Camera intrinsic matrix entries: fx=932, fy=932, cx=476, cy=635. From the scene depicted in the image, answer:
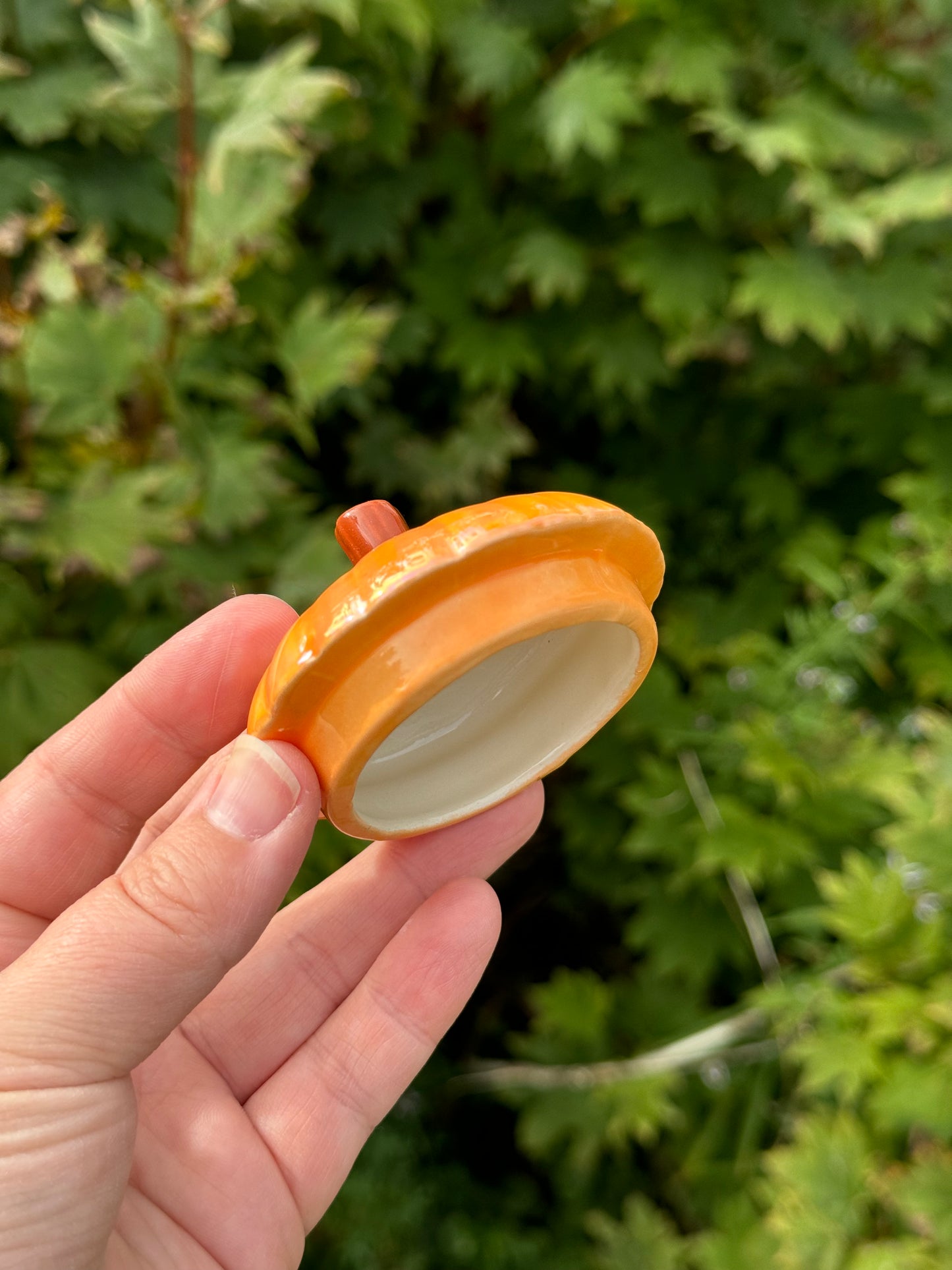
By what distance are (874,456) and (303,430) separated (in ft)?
3.77

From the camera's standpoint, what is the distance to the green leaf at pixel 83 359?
3.96 feet

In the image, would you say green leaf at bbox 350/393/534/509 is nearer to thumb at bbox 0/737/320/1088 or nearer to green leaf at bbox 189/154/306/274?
green leaf at bbox 189/154/306/274

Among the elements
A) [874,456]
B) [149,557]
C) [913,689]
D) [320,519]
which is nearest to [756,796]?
[913,689]

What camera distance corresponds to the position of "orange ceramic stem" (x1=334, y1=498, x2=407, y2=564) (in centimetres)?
80

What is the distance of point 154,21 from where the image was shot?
1146 mm

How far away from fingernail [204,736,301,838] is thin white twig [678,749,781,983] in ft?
3.20

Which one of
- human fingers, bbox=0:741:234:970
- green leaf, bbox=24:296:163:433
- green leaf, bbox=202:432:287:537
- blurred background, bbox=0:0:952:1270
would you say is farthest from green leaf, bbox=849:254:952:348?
human fingers, bbox=0:741:234:970

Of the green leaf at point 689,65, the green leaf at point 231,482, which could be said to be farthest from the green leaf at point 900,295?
the green leaf at point 231,482

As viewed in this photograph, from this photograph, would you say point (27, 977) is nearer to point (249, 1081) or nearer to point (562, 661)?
point (249, 1081)

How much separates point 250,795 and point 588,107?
1197mm

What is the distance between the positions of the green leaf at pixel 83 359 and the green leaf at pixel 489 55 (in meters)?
0.66

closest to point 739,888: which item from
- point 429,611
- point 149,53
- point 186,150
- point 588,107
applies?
point 429,611

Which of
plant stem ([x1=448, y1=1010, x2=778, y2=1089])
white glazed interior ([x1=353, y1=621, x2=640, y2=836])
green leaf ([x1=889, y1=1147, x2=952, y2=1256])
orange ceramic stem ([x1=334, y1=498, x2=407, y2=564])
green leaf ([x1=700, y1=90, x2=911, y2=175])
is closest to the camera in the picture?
orange ceramic stem ([x1=334, y1=498, x2=407, y2=564])

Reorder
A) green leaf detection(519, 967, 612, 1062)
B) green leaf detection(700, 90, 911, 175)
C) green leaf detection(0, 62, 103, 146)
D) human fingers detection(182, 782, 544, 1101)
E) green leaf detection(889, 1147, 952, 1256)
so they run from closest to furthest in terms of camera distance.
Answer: human fingers detection(182, 782, 544, 1101) < green leaf detection(889, 1147, 952, 1256) < green leaf detection(0, 62, 103, 146) < green leaf detection(700, 90, 911, 175) < green leaf detection(519, 967, 612, 1062)
